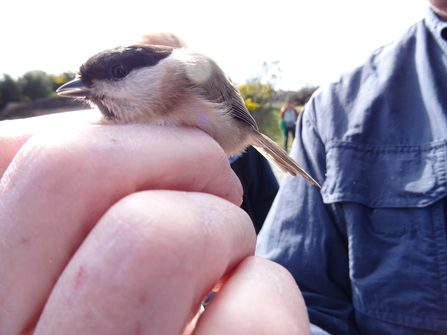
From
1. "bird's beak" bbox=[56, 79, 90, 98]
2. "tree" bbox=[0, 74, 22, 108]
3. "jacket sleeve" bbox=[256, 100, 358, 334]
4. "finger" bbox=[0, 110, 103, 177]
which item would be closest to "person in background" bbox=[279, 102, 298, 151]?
"jacket sleeve" bbox=[256, 100, 358, 334]

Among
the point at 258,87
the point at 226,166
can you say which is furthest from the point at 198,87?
the point at 258,87

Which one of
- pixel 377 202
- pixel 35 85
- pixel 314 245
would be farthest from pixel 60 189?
pixel 35 85

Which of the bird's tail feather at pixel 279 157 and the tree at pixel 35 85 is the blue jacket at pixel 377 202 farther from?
the tree at pixel 35 85

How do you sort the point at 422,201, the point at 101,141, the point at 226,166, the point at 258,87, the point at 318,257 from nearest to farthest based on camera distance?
the point at 101,141 → the point at 226,166 → the point at 422,201 → the point at 318,257 → the point at 258,87

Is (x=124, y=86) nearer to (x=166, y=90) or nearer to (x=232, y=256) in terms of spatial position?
(x=166, y=90)

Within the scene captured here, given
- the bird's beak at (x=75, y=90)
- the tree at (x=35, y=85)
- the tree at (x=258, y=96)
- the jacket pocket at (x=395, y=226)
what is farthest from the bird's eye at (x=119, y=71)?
the tree at (x=35, y=85)

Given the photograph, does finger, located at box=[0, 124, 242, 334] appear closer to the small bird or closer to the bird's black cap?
the small bird
